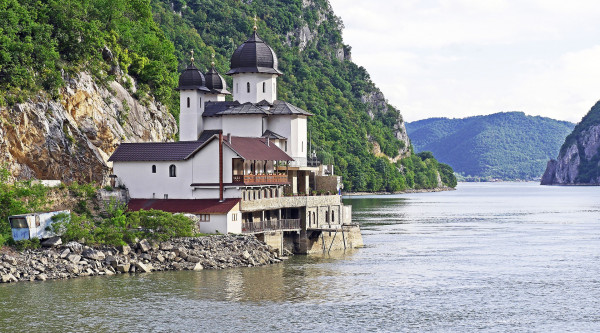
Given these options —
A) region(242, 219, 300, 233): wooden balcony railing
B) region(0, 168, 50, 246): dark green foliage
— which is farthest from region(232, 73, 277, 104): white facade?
region(0, 168, 50, 246): dark green foliage

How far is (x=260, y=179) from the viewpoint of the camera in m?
75.6

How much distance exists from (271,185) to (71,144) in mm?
20973

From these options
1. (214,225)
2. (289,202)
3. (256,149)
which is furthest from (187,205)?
(289,202)

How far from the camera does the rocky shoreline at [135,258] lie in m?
60.8

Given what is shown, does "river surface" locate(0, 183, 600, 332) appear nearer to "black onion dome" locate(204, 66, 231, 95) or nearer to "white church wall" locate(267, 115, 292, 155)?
"white church wall" locate(267, 115, 292, 155)

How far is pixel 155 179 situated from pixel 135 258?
11856 mm

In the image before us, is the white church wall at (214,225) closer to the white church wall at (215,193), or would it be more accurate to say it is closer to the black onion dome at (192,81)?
the white church wall at (215,193)

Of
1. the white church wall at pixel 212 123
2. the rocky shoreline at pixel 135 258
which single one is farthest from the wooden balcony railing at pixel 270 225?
the white church wall at pixel 212 123

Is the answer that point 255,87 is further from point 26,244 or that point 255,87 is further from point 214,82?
point 26,244

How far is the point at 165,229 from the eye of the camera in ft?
222

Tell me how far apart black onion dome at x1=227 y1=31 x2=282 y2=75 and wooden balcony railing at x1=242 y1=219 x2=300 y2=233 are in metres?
17.9

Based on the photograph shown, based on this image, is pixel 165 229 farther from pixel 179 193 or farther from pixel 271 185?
pixel 271 185

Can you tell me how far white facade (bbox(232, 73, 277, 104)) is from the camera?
90.6 m

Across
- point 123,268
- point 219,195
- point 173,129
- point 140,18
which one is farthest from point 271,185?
point 140,18
